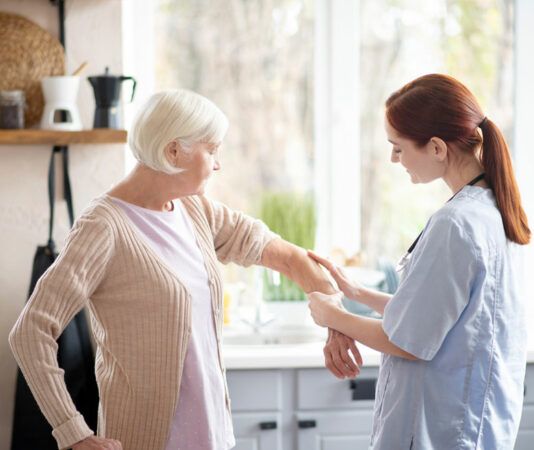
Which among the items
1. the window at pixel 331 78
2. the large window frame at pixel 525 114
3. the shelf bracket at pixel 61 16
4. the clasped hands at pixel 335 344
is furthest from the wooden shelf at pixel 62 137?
the large window frame at pixel 525 114

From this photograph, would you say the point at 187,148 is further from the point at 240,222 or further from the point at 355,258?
the point at 355,258

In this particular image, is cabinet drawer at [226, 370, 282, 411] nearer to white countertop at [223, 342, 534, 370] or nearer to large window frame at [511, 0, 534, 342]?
white countertop at [223, 342, 534, 370]

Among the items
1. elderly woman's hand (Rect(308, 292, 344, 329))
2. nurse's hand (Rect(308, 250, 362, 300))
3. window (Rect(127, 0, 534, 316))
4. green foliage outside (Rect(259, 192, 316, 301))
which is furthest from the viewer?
window (Rect(127, 0, 534, 316))

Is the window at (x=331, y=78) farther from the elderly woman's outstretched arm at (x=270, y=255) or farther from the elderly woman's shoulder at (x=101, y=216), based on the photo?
the elderly woman's shoulder at (x=101, y=216)

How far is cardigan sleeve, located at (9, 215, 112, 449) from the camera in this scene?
1.68 metres

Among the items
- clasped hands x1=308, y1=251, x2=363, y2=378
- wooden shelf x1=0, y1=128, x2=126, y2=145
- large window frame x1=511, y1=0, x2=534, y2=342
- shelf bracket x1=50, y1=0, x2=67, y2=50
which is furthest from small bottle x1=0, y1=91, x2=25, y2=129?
large window frame x1=511, y1=0, x2=534, y2=342

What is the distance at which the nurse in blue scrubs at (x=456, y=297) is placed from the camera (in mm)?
1641

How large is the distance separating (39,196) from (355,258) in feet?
3.84

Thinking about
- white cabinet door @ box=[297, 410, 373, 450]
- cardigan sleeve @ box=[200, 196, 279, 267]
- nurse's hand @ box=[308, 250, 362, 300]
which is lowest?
white cabinet door @ box=[297, 410, 373, 450]

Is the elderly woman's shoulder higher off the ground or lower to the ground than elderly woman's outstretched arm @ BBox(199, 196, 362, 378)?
higher

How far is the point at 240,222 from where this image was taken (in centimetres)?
212

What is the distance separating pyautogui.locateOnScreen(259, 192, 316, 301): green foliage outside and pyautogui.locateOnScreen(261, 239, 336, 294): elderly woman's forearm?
32.8 inches

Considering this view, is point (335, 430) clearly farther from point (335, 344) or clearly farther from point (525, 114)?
point (525, 114)

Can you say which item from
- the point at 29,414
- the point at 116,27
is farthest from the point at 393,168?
the point at 29,414
